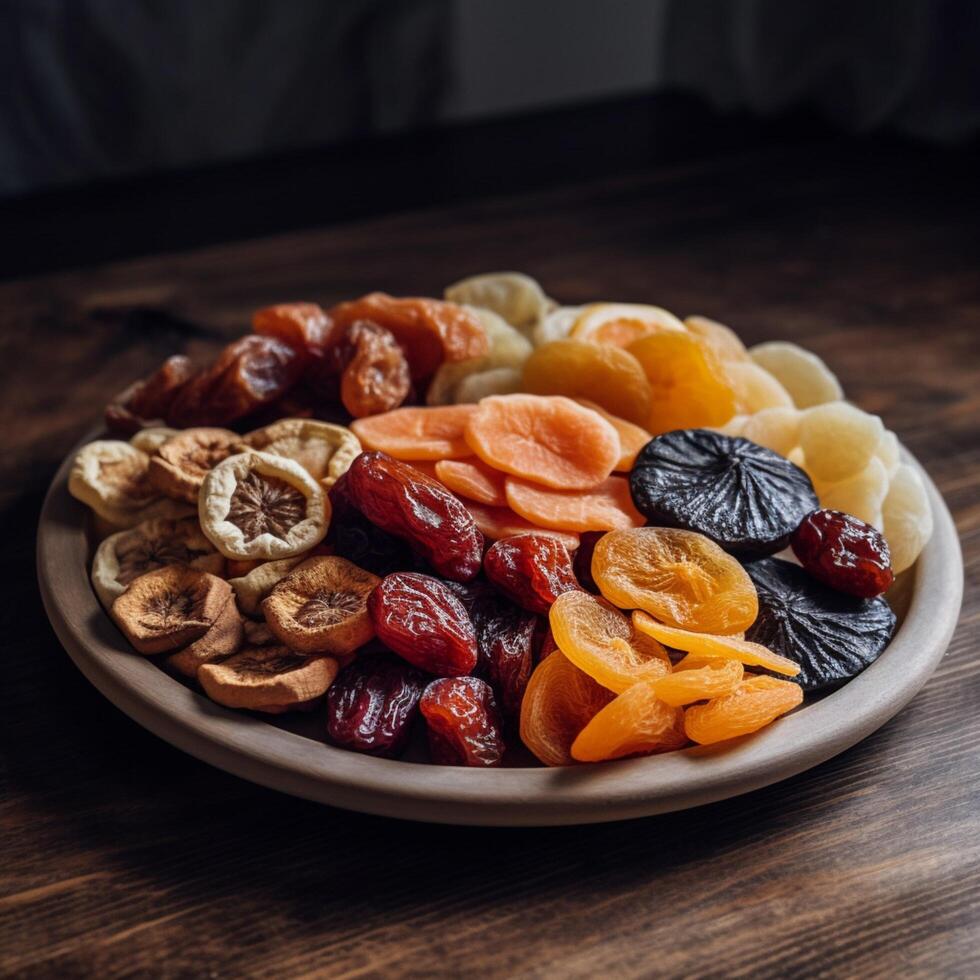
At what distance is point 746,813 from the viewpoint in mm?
903

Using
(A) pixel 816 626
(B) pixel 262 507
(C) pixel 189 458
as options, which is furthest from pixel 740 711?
(C) pixel 189 458

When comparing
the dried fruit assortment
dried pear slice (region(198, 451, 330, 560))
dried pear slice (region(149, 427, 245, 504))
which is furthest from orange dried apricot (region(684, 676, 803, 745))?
dried pear slice (region(149, 427, 245, 504))

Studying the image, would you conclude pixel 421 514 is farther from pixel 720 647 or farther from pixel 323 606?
pixel 720 647

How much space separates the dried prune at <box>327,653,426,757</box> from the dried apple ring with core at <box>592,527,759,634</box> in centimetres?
19

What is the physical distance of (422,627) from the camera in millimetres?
923

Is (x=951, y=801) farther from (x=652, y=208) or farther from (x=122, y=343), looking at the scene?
(x=652, y=208)

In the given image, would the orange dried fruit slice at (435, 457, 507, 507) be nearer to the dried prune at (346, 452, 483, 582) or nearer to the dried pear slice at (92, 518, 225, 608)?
the dried prune at (346, 452, 483, 582)

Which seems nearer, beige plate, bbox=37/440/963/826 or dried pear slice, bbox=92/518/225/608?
beige plate, bbox=37/440/963/826

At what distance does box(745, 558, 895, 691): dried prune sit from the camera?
3.11 feet

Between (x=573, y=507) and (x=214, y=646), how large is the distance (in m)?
0.35

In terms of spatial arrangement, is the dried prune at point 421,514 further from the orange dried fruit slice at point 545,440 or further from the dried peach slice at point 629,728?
the dried peach slice at point 629,728

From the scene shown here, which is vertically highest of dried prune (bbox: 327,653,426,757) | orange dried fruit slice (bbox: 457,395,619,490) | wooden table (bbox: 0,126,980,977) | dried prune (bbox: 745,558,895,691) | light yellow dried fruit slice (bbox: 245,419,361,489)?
orange dried fruit slice (bbox: 457,395,619,490)

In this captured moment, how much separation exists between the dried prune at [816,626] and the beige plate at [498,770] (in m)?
0.02

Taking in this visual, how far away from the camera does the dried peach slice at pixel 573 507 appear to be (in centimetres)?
104
